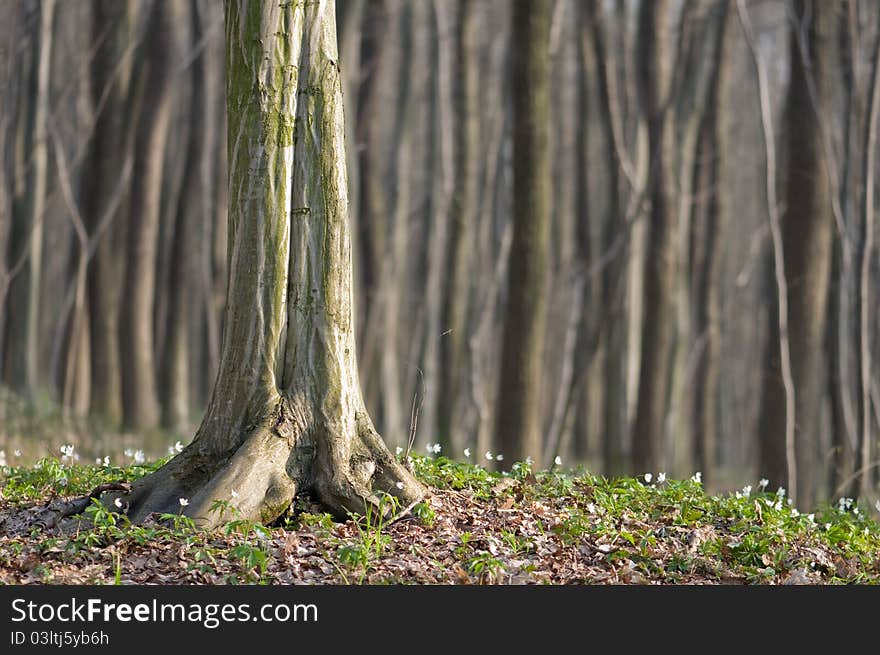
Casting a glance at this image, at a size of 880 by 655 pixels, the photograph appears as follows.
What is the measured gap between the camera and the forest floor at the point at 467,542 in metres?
5.51

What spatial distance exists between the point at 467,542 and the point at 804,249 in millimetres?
6506

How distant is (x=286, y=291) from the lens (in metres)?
6.44

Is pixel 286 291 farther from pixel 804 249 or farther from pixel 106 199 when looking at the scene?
pixel 106 199

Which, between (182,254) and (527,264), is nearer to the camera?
(527,264)

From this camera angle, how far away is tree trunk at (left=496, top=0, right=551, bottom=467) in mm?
10164

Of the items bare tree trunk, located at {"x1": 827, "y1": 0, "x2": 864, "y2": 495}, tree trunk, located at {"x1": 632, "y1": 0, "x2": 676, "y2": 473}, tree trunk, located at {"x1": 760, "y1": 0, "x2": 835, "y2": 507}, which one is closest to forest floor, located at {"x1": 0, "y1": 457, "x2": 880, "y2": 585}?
tree trunk, located at {"x1": 760, "y1": 0, "x2": 835, "y2": 507}

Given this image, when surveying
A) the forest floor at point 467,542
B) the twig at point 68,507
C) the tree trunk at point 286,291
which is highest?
the tree trunk at point 286,291

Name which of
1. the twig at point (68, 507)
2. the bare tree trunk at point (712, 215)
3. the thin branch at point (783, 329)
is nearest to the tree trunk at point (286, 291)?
the twig at point (68, 507)

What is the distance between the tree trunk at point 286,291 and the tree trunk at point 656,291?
687 cm

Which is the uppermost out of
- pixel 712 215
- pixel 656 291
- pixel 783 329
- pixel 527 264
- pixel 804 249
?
pixel 712 215

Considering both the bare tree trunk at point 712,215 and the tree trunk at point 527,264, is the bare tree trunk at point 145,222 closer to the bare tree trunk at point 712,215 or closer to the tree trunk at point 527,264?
the tree trunk at point 527,264

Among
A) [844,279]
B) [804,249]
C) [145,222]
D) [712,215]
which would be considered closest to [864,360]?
[804,249]

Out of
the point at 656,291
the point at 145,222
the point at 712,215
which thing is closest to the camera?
the point at 656,291

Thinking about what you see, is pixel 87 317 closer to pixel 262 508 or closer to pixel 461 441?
pixel 461 441
